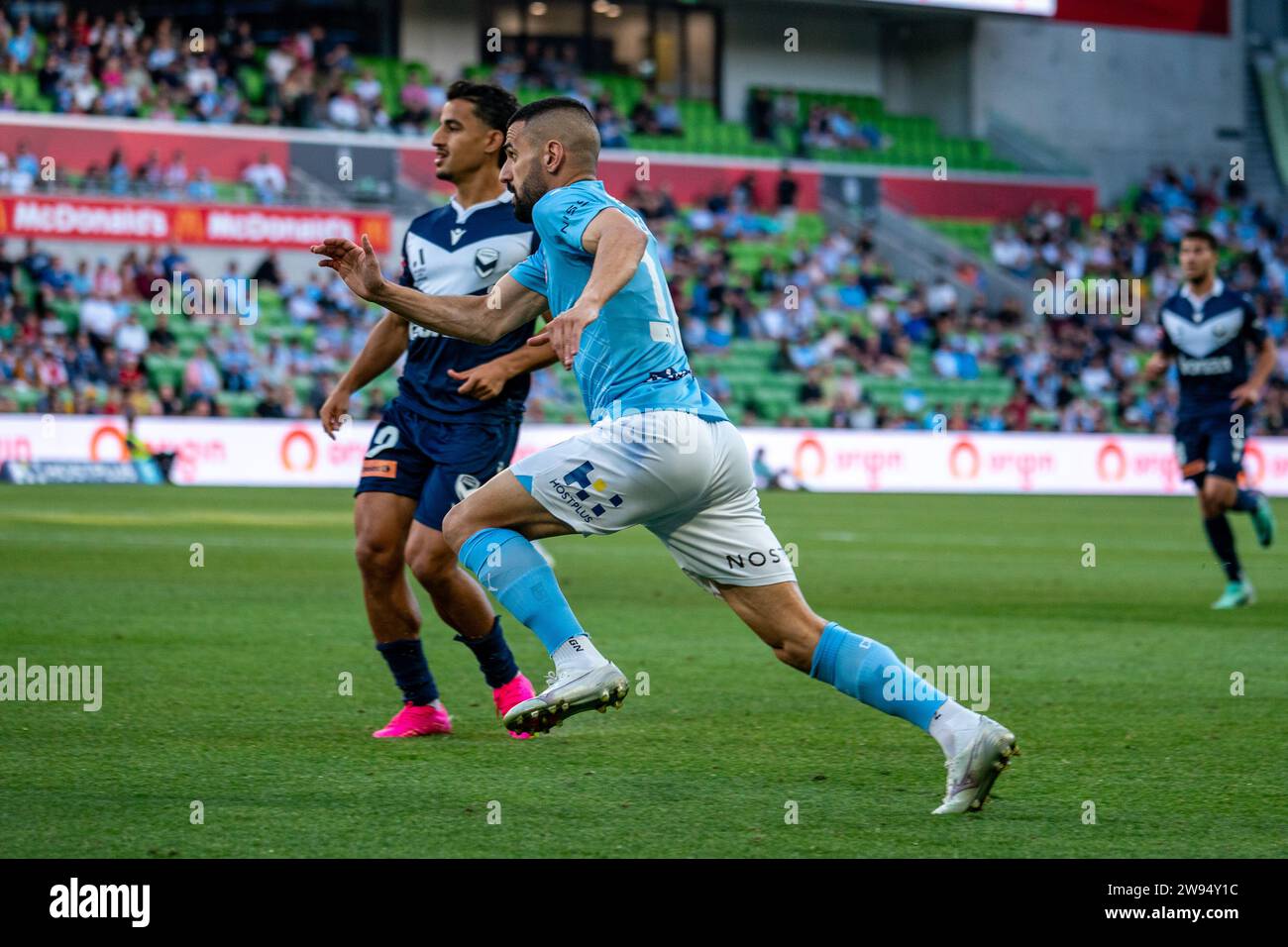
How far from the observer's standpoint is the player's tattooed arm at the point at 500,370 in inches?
248

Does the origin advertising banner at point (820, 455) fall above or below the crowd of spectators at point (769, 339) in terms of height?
below

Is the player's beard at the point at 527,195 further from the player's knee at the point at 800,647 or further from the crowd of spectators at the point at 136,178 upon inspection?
the crowd of spectators at the point at 136,178

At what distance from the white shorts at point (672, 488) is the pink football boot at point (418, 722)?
1.82 meters

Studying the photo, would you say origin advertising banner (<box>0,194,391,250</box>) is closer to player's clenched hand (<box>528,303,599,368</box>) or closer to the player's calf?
the player's calf

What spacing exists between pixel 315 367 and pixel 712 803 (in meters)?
24.5

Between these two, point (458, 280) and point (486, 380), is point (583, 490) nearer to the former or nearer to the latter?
point (486, 380)

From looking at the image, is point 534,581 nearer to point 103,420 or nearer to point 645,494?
point 645,494

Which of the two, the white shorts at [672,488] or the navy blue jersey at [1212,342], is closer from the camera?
the white shorts at [672,488]

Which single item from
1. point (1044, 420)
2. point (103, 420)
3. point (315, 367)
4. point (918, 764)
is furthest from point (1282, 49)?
point (918, 764)

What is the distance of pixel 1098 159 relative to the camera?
4491 cm

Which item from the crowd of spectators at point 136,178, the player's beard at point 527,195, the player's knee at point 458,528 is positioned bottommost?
the player's knee at point 458,528

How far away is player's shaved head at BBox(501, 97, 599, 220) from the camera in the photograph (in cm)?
546

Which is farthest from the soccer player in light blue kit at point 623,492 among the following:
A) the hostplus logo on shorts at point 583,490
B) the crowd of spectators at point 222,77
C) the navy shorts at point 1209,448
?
the crowd of spectators at point 222,77

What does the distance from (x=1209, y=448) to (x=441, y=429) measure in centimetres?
729
